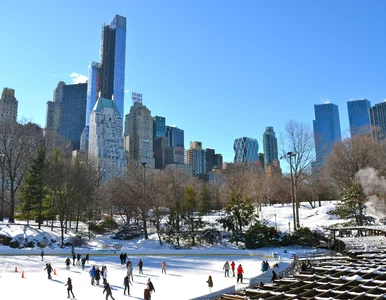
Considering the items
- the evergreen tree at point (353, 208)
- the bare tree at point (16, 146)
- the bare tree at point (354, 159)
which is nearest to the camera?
the evergreen tree at point (353, 208)

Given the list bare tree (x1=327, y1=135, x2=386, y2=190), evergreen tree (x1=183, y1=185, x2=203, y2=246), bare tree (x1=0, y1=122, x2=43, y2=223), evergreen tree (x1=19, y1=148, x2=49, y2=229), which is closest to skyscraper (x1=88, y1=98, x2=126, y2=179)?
bare tree (x1=0, y1=122, x2=43, y2=223)

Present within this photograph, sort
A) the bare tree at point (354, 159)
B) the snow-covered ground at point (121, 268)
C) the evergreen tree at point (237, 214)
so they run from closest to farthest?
the snow-covered ground at point (121, 268)
the evergreen tree at point (237, 214)
the bare tree at point (354, 159)

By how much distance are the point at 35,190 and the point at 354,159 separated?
46.8m

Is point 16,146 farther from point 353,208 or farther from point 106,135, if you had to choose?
point 106,135

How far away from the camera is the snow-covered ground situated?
20.8m

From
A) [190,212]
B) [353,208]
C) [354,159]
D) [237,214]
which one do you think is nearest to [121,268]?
[237,214]

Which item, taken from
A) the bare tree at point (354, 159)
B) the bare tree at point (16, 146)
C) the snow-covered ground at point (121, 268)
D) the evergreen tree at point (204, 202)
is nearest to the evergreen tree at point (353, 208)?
the snow-covered ground at point (121, 268)

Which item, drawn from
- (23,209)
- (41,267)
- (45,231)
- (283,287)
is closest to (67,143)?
(23,209)

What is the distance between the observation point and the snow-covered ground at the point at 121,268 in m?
20.8

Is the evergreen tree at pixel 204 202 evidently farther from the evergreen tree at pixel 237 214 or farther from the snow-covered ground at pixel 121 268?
the snow-covered ground at pixel 121 268

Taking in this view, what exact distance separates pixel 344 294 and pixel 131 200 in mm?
36275

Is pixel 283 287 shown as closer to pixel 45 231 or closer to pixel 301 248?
pixel 301 248

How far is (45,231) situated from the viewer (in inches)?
1761

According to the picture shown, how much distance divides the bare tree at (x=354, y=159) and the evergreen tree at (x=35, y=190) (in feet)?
141
